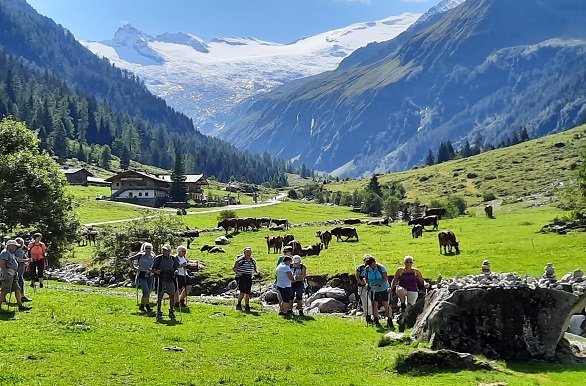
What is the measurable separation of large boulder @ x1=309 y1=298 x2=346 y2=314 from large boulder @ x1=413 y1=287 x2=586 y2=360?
13.9 meters

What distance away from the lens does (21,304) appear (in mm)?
23562

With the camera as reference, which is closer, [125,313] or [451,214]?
[125,313]

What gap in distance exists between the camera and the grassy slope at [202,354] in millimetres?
A: 15625

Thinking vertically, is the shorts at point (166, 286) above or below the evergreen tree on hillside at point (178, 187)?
below

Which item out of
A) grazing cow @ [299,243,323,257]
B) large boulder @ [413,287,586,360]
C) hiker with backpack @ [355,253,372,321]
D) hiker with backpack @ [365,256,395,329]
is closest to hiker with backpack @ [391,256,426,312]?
hiker with backpack @ [365,256,395,329]

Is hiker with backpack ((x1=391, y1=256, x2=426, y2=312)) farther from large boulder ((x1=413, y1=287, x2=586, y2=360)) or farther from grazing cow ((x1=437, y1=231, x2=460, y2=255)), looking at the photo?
grazing cow ((x1=437, y1=231, x2=460, y2=255))

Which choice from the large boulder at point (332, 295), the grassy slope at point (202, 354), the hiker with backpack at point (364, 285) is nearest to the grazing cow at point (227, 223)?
the large boulder at point (332, 295)

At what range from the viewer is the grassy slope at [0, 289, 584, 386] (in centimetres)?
1562

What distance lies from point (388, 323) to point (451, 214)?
272 ft

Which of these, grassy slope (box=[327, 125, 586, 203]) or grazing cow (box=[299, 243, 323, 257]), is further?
grassy slope (box=[327, 125, 586, 203])

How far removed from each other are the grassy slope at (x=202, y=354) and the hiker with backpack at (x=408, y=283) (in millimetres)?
1944

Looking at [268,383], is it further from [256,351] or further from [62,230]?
[62,230]

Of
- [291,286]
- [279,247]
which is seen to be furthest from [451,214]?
[291,286]

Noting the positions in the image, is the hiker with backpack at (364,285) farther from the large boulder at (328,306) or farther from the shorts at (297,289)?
the large boulder at (328,306)
